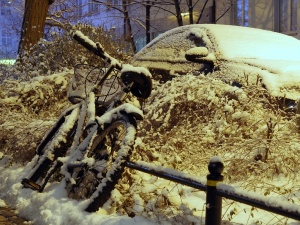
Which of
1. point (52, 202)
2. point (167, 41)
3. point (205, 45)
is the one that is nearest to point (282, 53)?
point (205, 45)

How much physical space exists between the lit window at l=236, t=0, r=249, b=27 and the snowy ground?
49.1 feet

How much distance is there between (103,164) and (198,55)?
2.63 m

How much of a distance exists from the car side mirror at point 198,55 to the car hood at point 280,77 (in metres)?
0.55

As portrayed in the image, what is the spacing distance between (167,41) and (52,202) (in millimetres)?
4186

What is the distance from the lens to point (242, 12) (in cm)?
2095

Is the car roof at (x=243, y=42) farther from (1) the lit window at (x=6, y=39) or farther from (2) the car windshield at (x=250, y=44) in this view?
(1) the lit window at (x=6, y=39)

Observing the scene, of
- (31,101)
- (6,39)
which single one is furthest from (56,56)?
(6,39)

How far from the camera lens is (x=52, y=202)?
15.4 feet

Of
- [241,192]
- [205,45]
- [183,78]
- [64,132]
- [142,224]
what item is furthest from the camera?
[205,45]

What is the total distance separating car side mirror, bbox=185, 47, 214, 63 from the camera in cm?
669

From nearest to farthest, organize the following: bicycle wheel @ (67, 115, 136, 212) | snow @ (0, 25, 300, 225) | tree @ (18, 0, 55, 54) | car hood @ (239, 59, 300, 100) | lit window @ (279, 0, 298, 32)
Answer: snow @ (0, 25, 300, 225) < bicycle wheel @ (67, 115, 136, 212) < car hood @ (239, 59, 300, 100) < tree @ (18, 0, 55, 54) < lit window @ (279, 0, 298, 32)

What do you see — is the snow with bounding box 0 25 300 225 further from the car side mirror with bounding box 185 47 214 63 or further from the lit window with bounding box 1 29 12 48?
the lit window with bounding box 1 29 12 48

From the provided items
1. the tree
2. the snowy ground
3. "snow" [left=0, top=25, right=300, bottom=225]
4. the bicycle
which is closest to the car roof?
"snow" [left=0, top=25, right=300, bottom=225]

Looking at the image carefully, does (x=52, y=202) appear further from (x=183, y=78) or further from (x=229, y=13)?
(x=229, y=13)
